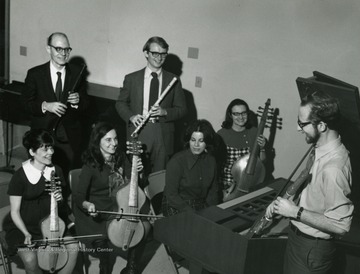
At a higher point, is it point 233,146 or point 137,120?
point 137,120

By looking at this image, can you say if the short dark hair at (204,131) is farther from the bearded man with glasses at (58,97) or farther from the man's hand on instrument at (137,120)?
the bearded man with glasses at (58,97)

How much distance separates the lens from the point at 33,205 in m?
2.84

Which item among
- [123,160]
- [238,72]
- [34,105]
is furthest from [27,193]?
[238,72]

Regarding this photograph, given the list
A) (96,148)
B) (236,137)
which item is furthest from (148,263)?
(236,137)

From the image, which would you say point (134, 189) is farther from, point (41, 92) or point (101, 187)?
point (41, 92)

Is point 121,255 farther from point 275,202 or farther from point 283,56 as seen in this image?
point 283,56

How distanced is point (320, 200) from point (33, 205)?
5.58 ft

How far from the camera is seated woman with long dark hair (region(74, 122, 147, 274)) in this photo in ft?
9.70

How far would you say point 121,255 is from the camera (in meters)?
3.33

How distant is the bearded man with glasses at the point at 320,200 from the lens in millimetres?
1954

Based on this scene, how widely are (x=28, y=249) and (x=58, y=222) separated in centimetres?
22

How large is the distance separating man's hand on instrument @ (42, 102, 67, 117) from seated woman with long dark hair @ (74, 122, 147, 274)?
1.69ft

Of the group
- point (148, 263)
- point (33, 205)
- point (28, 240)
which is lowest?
point (148, 263)

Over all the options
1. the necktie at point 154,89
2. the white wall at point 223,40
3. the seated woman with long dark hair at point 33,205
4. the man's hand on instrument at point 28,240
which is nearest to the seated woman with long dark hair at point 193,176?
the necktie at point 154,89
